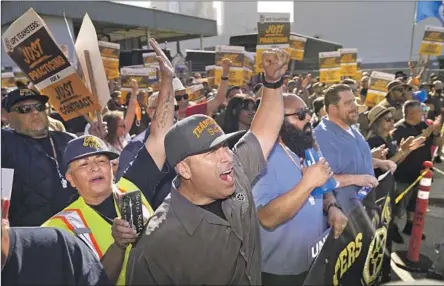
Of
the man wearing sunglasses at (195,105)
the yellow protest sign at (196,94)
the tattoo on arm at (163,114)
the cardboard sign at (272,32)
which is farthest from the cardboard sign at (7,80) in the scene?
the tattoo on arm at (163,114)

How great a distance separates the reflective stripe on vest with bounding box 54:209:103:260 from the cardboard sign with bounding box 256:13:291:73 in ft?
18.1

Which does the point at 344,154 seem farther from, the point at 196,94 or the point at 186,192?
the point at 196,94

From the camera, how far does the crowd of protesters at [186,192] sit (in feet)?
5.65

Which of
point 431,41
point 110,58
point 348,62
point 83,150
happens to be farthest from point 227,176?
point 431,41

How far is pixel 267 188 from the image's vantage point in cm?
271

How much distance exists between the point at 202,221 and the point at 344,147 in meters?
2.15

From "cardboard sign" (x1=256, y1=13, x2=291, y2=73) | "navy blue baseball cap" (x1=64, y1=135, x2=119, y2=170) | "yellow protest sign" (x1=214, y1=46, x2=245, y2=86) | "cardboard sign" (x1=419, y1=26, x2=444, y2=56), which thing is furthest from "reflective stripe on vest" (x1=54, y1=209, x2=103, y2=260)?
"cardboard sign" (x1=419, y1=26, x2=444, y2=56)

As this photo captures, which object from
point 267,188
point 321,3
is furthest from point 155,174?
point 321,3

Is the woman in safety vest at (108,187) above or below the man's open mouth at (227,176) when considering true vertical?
below

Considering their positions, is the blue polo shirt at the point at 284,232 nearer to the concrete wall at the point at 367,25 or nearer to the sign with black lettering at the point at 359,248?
the sign with black lettering at the point at 359,248

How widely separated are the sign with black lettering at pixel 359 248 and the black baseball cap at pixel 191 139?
0.84 m

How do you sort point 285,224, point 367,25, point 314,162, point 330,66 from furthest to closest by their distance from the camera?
point 367,25 < point 330,66 < point 285,224 < point 314,162

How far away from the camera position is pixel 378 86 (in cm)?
813

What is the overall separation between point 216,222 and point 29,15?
9.26 ft
